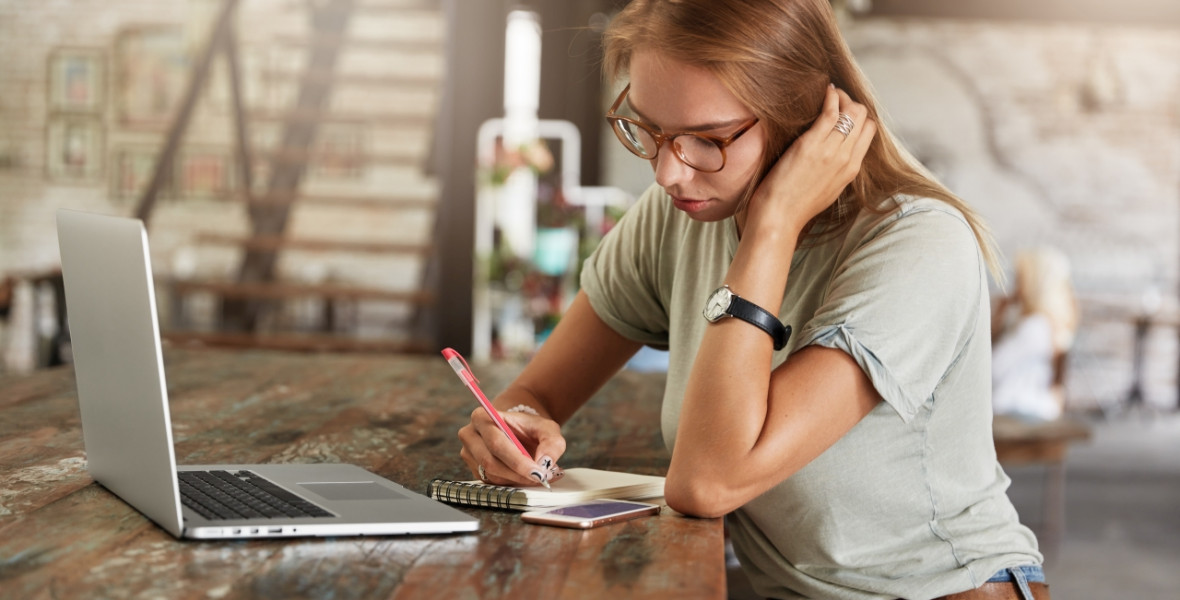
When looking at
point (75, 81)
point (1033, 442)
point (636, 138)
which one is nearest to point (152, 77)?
point (75, 81)

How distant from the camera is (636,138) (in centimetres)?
130

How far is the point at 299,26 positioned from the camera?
6.61 m

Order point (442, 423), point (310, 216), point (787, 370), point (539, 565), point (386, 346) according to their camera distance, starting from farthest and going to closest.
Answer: point (310, 216)
point (386, 346)
point (442, 423)
point (787, 370)
point (539, 565)

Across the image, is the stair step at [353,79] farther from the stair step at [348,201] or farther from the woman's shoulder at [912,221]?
the woman's shoulder at [912,221]

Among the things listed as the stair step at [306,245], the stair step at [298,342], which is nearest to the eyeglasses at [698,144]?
the stair step at [298,342]

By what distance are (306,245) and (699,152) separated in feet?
17.7

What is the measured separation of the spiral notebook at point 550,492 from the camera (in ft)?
3.49

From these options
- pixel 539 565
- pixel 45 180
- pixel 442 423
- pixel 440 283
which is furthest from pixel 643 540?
pixel 45 180

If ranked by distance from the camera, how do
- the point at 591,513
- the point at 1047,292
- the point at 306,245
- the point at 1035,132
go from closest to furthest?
the point at 591,513 → the point at 1047,292 → the point at 306,245 → the point at 1035,132

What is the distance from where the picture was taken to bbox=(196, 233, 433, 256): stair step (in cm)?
624

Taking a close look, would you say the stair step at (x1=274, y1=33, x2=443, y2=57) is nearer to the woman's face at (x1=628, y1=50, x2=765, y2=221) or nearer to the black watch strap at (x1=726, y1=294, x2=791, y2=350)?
the woman's face at (x1=628, y1=50, x2=765, y2=221)

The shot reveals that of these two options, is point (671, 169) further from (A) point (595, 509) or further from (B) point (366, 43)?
(B) point (366, 43)

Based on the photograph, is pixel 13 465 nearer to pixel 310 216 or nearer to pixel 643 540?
pixel 643 540

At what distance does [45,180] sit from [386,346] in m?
2.28
